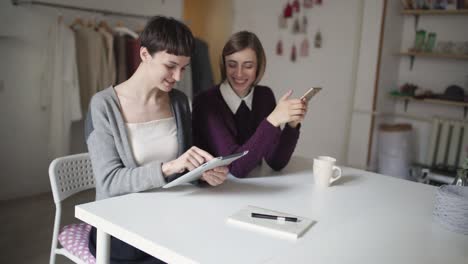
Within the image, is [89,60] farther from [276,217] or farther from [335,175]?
[276,217]

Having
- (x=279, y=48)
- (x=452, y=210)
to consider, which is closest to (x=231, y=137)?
(x=452, y=210)

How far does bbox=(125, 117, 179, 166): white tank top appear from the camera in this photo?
1.33 m

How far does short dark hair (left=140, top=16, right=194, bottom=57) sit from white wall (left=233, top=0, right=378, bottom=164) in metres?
2.51

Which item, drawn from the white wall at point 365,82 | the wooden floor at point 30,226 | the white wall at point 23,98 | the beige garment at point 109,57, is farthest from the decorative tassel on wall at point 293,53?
the wooden floor at point 30,226

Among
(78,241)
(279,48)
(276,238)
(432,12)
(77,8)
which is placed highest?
(432,12)

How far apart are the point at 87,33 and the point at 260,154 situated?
7.17ft

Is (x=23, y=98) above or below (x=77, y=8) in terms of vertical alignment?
below

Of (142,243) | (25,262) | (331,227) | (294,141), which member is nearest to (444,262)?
(331,227)

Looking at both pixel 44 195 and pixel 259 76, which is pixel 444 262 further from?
pixel 44 195

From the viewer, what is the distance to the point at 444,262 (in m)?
0.88

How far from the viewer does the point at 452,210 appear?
1.06m

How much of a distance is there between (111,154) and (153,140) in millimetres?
161

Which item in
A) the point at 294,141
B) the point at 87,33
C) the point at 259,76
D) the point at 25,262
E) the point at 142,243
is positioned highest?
the point at 87,33

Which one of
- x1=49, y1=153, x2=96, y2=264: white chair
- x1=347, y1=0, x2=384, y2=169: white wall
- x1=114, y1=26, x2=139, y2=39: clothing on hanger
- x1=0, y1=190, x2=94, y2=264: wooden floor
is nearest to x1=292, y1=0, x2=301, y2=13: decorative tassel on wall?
x1=347, y1=0, x2=384, y2=169: white wall
